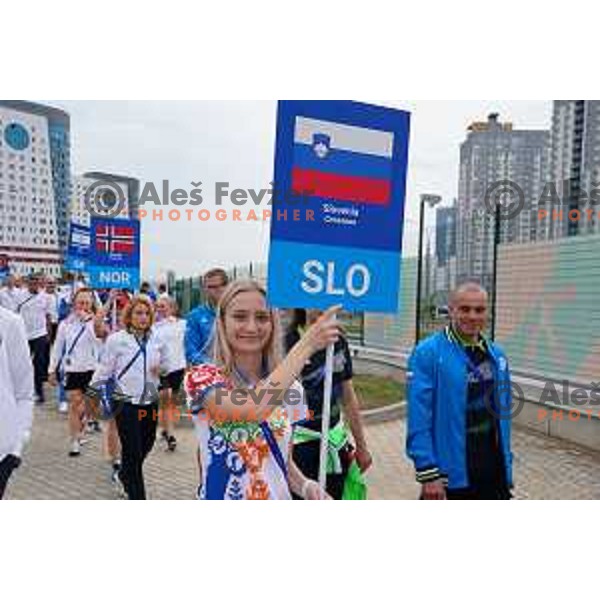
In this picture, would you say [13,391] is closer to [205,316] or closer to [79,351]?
[205,316]

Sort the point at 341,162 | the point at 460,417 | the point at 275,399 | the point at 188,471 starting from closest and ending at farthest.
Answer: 1. the point at 275,399
2. the point at 341,162
3. the point at 460,417
4. the point at 188,471

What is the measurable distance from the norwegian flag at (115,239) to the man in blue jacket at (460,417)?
5.35m

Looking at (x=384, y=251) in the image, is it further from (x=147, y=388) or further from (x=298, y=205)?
(x=147, y=388)

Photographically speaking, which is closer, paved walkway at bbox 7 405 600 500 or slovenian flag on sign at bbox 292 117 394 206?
slovenian flag on sign at bbox 292 117 394 206

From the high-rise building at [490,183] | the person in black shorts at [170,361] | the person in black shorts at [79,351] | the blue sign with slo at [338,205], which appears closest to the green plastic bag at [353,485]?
the blue sign with slo at [338,205]

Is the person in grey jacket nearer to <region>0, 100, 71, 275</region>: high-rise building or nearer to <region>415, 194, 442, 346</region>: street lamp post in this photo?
<region>415, 194, 442, 346</region>: street lamp post

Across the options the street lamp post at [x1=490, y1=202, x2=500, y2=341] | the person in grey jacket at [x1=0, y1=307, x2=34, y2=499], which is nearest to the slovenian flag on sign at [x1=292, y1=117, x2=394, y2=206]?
the person in grey jacket at [x1=0, y1=307, x2=34, y2=499]

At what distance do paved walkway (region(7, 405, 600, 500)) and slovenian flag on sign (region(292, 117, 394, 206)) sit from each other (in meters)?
3.28

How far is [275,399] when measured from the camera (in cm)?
282

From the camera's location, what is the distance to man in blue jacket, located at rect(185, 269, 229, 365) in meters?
5.78
